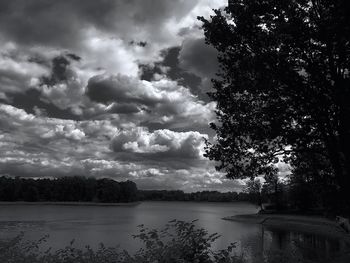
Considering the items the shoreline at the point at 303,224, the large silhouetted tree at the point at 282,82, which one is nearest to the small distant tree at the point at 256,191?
the shoreline at the point at 303,224

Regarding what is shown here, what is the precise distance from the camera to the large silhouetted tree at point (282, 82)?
1642 cm

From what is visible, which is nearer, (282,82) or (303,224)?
(282,82)

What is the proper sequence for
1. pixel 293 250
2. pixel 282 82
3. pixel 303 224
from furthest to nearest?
pixel 303 224, pixel 293 250, pixel 282 82

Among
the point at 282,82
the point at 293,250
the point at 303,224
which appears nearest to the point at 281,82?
the point at 282,82

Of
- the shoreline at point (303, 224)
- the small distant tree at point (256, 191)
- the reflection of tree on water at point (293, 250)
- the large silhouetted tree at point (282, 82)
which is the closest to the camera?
the large silhouetted tree at point (282, 82)

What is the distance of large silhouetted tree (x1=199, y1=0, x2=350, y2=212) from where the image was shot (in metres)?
16.4

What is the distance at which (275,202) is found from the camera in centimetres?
12306

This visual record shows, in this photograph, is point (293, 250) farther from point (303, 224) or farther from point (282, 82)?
point (303, 224)

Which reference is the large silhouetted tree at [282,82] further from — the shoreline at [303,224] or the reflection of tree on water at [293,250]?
the shoreline at [303,224]

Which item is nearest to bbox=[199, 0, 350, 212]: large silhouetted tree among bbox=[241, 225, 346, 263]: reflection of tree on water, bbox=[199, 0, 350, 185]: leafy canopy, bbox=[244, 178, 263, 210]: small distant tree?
bbox=[199, 0, 350, 185]: leafy canopy

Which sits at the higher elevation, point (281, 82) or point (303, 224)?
point (281, 82)

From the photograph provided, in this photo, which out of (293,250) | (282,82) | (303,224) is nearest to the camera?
(282,82)

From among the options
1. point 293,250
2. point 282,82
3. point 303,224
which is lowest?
point 293,250

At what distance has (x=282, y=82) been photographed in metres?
17.0
